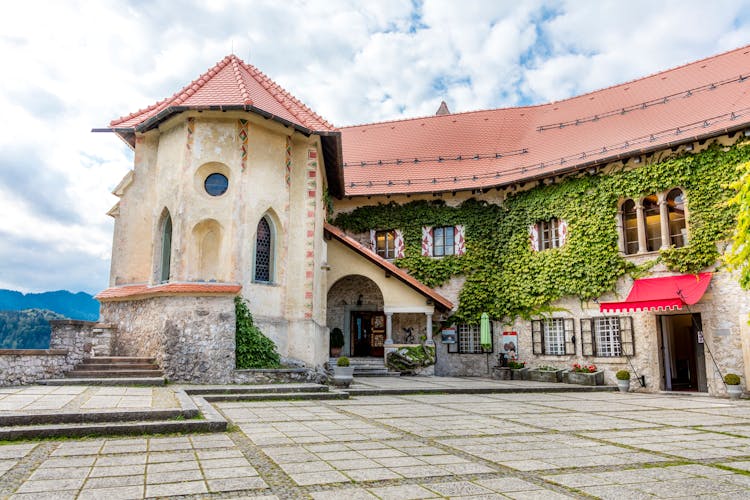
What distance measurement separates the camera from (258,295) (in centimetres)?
1577

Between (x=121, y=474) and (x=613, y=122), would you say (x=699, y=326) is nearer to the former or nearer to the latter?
(x=613, y=122)

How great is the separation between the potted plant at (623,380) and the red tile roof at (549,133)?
23.0ft

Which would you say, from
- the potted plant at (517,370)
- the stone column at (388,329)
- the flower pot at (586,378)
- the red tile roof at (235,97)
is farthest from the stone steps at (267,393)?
the potted plant at (517,370)

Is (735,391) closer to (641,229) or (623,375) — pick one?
(623,375)

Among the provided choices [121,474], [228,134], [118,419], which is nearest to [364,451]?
[121,474]

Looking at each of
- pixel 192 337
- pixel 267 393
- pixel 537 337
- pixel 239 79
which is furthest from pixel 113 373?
pixel 537 337

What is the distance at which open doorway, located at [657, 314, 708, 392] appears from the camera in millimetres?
18172

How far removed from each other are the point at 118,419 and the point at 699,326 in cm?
1687

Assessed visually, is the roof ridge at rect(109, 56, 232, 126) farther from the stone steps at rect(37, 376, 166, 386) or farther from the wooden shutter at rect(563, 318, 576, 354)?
the wooden shutter at rect(563, 318, 576, 354)

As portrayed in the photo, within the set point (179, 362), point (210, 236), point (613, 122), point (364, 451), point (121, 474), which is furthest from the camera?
point (613, 122)

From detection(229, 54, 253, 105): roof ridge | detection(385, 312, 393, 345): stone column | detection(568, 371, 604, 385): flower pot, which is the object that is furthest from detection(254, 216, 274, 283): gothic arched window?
detection(568, 371, 604, 385): flower pot

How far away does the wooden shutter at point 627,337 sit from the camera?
1856cm

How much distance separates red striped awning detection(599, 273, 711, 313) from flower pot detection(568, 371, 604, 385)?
2.21 meters

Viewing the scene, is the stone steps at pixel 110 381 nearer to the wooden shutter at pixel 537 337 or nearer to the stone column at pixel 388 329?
the stone column at pixel 388 329
